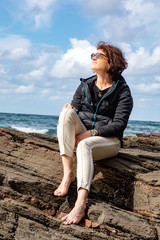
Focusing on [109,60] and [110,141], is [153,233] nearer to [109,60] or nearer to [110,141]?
[110,141]

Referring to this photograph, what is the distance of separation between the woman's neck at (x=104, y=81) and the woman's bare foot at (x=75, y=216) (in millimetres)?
2125

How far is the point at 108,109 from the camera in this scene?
15.1 feet

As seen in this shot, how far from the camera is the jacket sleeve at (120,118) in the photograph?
4375 mm

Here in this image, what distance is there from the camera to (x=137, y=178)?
15.2 ft

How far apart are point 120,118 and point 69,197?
1494mm

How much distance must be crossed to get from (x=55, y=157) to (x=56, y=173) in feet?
1.54

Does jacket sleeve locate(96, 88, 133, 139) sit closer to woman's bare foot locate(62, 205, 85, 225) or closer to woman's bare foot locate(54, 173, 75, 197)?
woman's bare foot locate(54, 173, 75, 197)

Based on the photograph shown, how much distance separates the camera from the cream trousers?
3.87 m

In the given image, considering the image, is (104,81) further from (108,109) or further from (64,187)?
(64,187)

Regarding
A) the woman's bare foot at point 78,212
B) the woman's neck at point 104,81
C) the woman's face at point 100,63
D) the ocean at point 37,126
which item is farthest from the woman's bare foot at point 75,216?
the ocean at point 37,126

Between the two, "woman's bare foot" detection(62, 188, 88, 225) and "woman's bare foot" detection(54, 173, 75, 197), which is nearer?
"woman's bare foot" detection(62, 188, 88, 225)

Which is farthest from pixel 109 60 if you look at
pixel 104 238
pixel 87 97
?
pixel 104 238

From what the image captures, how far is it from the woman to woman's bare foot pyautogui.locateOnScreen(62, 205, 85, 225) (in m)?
0.42

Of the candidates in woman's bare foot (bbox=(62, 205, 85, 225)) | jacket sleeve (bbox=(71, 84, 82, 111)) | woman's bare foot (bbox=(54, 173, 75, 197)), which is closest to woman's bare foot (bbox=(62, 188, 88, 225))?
woman's bare foot (bbox=(62, 205, 85, 225))
